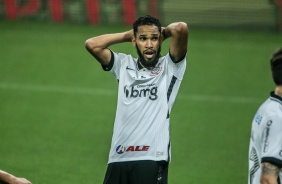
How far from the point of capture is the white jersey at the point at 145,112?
666 centimetres

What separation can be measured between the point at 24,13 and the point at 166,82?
13740mm

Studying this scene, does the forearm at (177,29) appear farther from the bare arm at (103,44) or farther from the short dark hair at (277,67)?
the short dark hair at (277,67)

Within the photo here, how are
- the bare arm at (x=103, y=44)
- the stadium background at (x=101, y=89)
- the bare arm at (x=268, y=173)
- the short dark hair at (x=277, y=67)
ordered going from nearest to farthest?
the bare arm at (x=268, y=173) → the short dark hair at (x=277, y=67) → the bare arm at (x=103, y=44) → the stadium background at (x=101, y=89)

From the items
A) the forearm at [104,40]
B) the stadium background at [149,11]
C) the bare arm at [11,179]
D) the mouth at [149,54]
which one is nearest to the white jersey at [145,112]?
the mouth at [149,54]

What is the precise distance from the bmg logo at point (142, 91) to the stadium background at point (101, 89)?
335 cm

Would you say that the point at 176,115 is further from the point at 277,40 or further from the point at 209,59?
the point at 277,40

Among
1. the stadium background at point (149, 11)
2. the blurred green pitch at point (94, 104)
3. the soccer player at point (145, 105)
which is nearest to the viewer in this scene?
the soccer player at point (145, 105)

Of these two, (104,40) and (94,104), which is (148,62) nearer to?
(104,40)

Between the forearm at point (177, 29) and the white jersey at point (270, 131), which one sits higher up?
the forearm at point (177, 29)

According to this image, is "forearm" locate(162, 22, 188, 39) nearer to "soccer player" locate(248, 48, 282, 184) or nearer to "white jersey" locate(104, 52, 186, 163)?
"white jersey" locate(104, 52, 186, 163)

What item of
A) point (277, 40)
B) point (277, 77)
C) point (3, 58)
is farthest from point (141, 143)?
point (277, 40)

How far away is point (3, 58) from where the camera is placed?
16359 millimetres

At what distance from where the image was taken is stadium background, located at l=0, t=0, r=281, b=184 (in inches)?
425

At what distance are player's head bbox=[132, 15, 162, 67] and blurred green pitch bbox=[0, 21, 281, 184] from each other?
3425 mm
